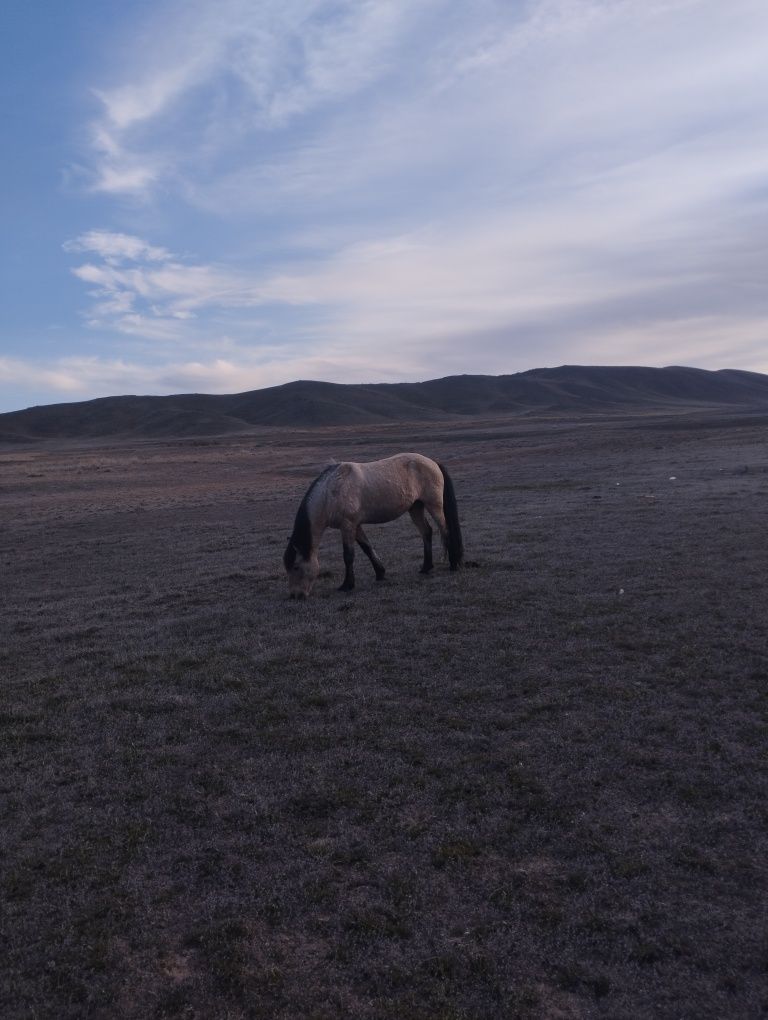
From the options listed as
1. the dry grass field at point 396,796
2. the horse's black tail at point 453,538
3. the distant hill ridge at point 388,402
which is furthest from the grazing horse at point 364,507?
the distant hill ridge at point 388,402

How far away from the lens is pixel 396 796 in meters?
4.99

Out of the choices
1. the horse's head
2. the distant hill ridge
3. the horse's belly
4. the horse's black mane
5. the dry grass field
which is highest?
the distant hill ridge

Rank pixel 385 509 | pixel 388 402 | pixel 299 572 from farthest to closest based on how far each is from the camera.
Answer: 1. pixel 388 402
2. pixel 385 509
3. pixel 299 572

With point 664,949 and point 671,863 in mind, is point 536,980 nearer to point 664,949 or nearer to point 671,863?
point 664,949

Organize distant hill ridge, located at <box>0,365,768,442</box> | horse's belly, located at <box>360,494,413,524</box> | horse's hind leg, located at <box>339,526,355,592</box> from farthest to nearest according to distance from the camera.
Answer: distant hill ridge, located at <box>0,365,768,442</box> → horse's belly, located at <box>360,494,413,524</box> → horse's hind leg, located at <box>339,526,355,592</box>

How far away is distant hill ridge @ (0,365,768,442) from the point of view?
369 feet

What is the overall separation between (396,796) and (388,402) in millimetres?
135460

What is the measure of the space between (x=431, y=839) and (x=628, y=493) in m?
16.6

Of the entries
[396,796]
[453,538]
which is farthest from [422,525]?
[396,796]

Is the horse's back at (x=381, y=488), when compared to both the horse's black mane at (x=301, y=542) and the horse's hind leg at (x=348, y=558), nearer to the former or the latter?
the horse's hind leg at (x=348, y=558)

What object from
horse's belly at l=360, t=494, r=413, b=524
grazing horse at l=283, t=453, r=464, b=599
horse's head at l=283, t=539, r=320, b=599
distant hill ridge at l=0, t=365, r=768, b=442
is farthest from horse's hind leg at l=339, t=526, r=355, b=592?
distant hill ridge at l=0, t=365, r=768, b=442

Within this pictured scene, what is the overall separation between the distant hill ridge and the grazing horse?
280 feet

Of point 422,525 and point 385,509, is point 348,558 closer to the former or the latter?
point 385,509

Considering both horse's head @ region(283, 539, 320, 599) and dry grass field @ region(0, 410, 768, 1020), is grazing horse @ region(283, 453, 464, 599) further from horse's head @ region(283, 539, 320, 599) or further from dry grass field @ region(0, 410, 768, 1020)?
dry grass field @ region(0, 410, 768, 1020)
